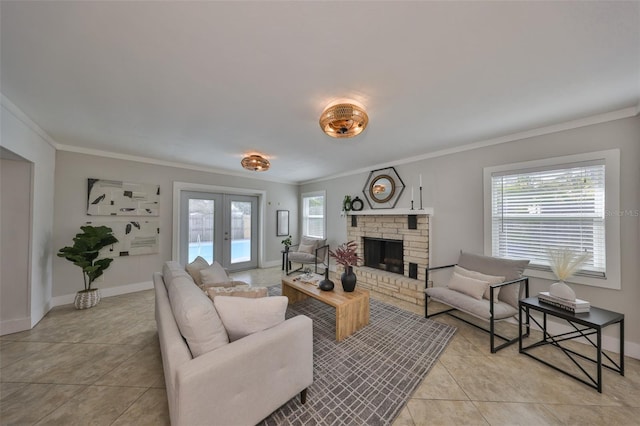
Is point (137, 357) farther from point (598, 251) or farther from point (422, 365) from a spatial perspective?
point (598, 251)

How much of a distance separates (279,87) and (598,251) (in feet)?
Result: 12.1

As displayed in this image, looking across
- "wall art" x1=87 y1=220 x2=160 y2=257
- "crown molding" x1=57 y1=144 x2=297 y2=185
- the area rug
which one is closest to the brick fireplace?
the area rug

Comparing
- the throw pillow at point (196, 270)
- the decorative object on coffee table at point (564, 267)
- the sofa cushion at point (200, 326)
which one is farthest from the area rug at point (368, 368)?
the throw pillow at point (196, 270)

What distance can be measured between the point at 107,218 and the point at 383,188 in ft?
16.4

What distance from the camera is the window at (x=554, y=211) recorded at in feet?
7.58

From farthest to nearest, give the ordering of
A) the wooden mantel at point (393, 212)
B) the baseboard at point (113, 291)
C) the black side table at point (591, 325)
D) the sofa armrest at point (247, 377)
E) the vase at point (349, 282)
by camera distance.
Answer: the wooden mantel at point (393, 212) → the baseboard at point (113, 291) → the vase at point (349, 282) → the black side table at point (591, 325) → the sofa armrest at point (247, 377)

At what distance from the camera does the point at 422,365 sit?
2020 millimetres

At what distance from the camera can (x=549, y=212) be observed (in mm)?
2639

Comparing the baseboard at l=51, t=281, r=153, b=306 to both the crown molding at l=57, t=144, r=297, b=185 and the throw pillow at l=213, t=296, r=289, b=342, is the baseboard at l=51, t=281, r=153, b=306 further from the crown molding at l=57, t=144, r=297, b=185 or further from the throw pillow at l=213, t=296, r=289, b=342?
the throw pillow at l=213, t=296, r=289, b=342

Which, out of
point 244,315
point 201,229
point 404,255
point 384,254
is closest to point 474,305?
point 404,255

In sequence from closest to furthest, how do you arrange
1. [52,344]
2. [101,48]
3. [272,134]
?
[101,48] → [52,344] → [272,134]

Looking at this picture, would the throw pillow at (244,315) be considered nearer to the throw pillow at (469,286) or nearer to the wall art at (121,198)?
the throw pillow at (469,286)

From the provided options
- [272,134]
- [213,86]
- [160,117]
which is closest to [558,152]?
[272,134]

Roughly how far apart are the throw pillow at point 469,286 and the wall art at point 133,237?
505cm
